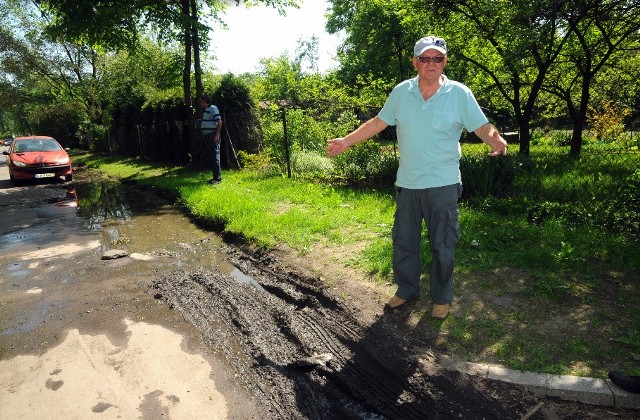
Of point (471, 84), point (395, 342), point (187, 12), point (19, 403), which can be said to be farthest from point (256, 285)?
point (471, 84)

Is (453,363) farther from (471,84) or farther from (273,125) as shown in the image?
(471,84)

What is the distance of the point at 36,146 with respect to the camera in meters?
14.0

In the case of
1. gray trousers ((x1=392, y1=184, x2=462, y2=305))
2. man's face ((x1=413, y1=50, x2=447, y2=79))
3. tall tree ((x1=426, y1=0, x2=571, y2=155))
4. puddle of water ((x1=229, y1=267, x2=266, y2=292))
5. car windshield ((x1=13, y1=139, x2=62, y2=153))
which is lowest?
puddle of water ((x1=229, y1=267, x2=266, y2=292))

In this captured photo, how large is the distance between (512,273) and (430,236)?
1.36m

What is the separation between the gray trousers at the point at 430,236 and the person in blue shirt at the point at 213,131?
7582 millimetres

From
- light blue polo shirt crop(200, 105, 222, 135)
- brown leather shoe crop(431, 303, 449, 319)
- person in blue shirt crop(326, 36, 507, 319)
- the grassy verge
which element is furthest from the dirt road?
light blue polo shirt crop(200, 105, 222, 135)

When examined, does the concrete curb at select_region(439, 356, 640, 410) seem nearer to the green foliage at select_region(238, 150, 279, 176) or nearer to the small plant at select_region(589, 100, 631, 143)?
the green foliage at select_region(238, 150, 279, 176)

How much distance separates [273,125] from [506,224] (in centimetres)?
677

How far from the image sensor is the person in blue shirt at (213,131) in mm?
10328

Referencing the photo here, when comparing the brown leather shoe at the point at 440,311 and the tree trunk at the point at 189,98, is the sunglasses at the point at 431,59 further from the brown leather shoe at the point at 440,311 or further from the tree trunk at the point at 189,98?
the tree trunk at the point at 189,98

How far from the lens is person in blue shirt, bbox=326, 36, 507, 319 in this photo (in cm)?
304

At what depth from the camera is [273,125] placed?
34.4 ft

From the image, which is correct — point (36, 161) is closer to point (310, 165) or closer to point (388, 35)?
point (310, 165)

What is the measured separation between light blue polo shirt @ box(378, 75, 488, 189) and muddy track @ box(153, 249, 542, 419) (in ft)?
4.25
